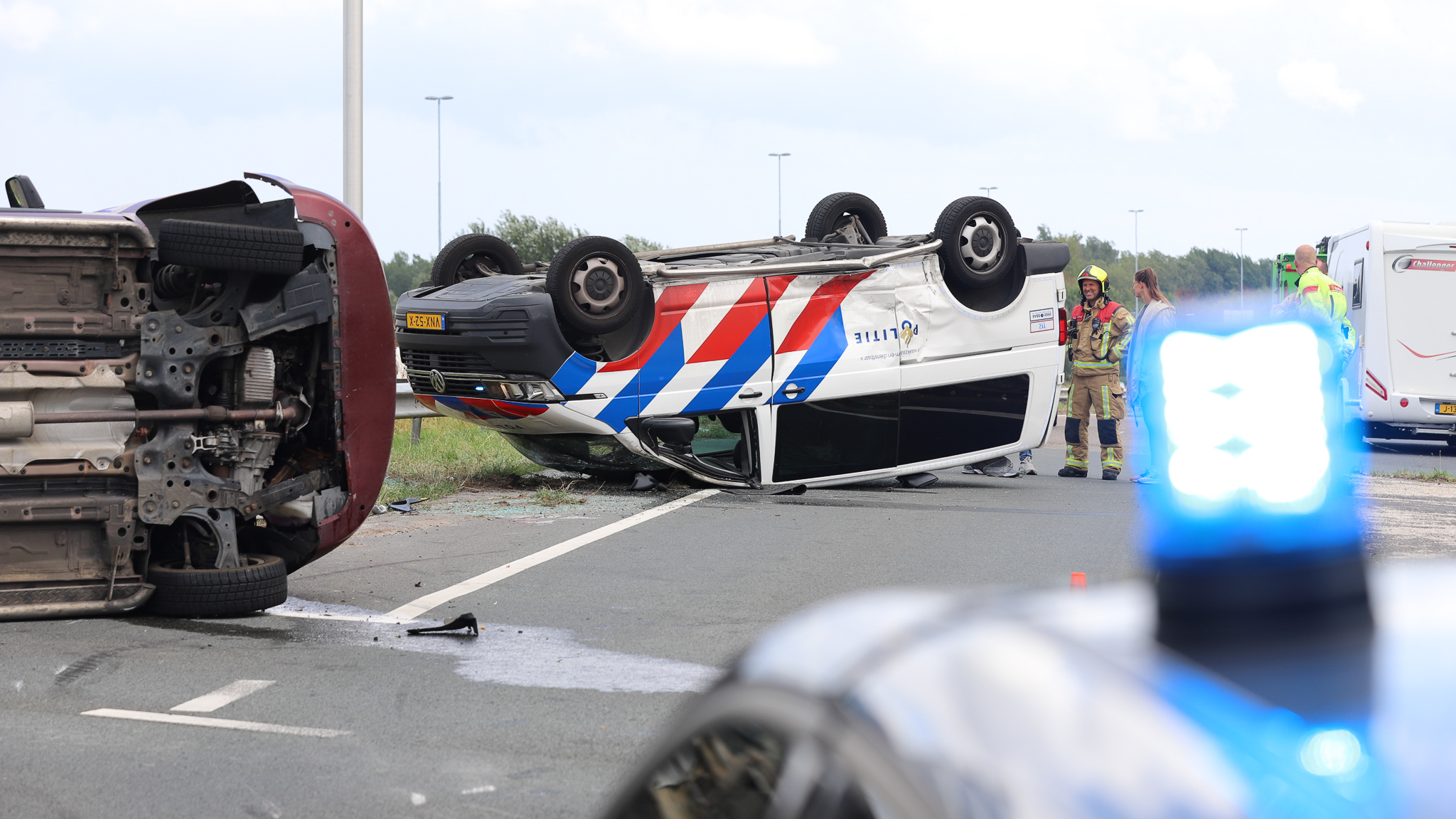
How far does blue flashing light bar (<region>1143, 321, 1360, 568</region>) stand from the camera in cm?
114

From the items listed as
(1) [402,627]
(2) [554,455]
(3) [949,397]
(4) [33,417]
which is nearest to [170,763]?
(1) [402,627]

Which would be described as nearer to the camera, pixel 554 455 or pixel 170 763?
pixel 170 763

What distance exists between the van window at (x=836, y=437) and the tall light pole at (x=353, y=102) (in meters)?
5.08

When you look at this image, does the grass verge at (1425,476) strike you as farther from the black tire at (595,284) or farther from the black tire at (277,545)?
the black tire at (277,545)

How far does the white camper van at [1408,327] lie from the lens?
52.6 feet

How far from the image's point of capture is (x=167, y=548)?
587cm

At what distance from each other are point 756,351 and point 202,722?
6.48 meters

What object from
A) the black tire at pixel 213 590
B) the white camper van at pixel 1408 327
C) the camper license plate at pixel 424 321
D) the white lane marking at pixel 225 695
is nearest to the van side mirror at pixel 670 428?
the camper license plate at pixel 424 321

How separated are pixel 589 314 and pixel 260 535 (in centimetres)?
387

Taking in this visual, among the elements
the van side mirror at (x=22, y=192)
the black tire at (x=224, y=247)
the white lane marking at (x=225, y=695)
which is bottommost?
the white lane marking at (x=225, y=695)

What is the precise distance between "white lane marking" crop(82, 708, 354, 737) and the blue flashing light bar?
330 cm

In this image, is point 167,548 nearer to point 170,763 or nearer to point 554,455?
point 170,763

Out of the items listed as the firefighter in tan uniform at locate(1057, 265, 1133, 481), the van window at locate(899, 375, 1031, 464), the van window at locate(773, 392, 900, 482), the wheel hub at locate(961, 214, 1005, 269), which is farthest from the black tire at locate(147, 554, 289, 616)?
the firefighter in tan uniform at locate(1057, 265, 1133, 481)

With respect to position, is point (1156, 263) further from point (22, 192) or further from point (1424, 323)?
point (22, 192)
